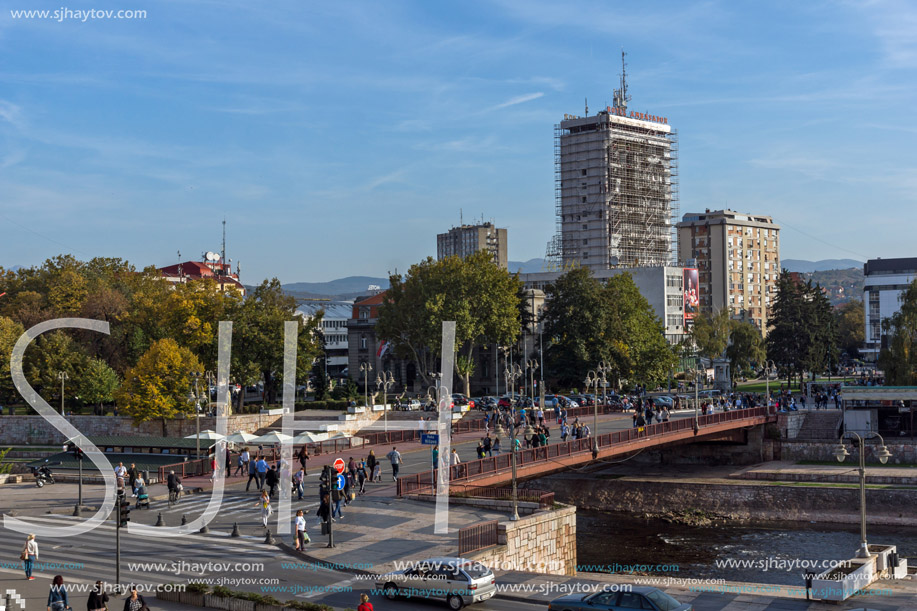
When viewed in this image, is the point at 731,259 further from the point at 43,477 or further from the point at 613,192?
the point at 43,477

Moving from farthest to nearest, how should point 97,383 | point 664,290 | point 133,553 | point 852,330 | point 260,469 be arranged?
point 852,330 < point 664,290 < point 97,383 < point 260,469 < point 133,553

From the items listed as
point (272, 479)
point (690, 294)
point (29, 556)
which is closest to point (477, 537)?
point (272, 479)

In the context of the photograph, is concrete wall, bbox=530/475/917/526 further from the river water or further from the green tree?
the green tree

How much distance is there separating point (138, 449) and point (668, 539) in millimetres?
32859

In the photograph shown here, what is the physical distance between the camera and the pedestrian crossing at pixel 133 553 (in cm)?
2641

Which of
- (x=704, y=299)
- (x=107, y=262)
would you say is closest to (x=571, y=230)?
(x=704, y=299)

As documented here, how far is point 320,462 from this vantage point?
4662cm

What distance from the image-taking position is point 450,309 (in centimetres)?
8412

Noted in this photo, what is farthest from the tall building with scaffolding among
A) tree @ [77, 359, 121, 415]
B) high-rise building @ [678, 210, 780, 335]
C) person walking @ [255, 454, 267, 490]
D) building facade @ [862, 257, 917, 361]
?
person walking @ [255, 454, 267, 490]

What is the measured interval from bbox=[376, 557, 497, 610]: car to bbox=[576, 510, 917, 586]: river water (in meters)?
20.3

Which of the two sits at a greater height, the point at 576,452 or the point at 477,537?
the point at 576,452

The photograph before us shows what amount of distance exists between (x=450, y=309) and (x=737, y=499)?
33.2 m

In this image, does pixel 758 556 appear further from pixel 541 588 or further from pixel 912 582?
pixel 541 588

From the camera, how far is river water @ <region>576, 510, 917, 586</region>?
44.2m
